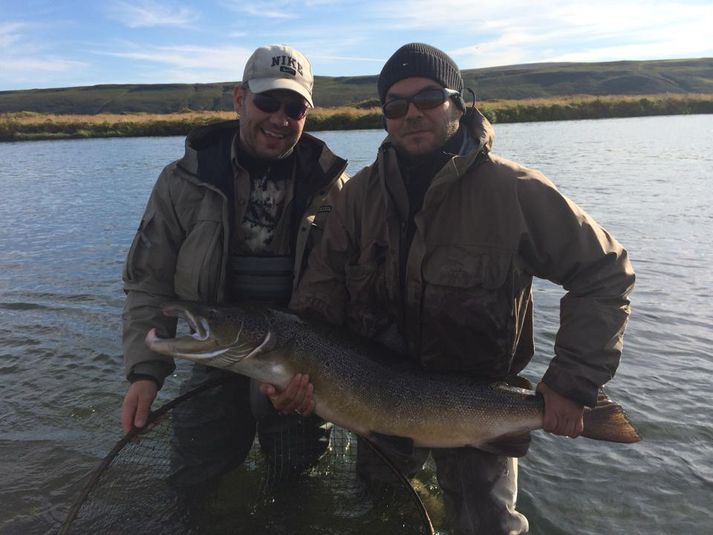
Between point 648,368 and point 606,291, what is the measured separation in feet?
12.9

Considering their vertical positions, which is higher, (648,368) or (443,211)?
(443,211)

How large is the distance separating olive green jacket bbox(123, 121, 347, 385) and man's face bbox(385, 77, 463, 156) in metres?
0.86

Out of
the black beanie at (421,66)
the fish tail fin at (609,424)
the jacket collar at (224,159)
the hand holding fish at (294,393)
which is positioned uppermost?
the black beanie at (421,66)

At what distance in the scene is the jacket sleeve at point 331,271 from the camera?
373 cm

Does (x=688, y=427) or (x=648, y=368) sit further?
(x=648, y=368)

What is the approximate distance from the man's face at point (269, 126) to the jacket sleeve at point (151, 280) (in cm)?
59

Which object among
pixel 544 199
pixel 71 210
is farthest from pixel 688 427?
pixel 71 210

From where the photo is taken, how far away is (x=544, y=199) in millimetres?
3152

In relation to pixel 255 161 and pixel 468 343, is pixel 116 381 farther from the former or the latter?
pixel 468 343

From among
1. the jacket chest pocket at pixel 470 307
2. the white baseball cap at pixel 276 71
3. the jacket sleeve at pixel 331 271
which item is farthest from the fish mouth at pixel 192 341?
the white baseball cap at pixel 276 71

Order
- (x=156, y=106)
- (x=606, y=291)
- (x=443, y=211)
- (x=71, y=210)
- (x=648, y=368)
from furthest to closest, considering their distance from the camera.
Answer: (x=156, y=106), (x=71, y=210), (x=648, y=368), (x=443, y=211), (x=606, y=291)

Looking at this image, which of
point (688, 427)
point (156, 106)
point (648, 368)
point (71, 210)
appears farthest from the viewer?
point (156, 106)

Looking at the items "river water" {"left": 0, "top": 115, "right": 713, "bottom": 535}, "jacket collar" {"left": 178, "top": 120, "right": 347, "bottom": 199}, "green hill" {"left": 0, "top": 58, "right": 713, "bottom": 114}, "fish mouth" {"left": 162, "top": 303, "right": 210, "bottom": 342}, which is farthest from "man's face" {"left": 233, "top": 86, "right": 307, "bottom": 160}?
"green hill" {"left": 0, "top": 58, "right": 713, "bottom": 114}

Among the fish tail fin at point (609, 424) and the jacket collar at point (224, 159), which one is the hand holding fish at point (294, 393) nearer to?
the jacket collar at point (224, 159)
